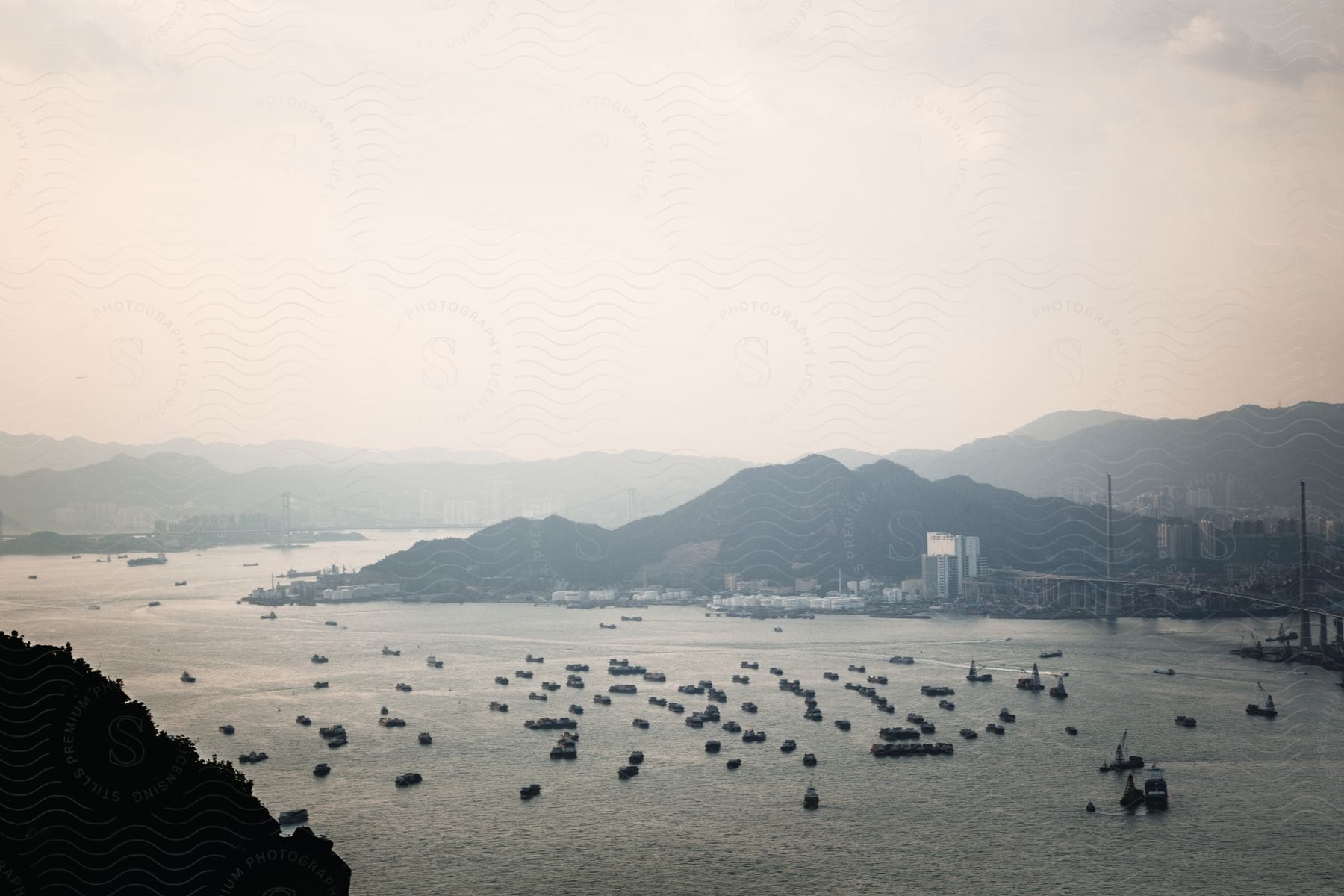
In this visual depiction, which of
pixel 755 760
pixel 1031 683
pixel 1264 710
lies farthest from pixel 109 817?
pixel 1264 710

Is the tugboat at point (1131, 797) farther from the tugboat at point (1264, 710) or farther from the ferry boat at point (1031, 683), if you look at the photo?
the ferry boat at point (1031, 683)

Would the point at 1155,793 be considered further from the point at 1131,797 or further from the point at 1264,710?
the point at 1264,710

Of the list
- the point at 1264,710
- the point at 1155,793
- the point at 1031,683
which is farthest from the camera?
the point at 1031,683

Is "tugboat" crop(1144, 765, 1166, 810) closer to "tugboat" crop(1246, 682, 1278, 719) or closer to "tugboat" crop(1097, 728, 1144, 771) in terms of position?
"tugboat" crop(1097, 728, 1144, 771)

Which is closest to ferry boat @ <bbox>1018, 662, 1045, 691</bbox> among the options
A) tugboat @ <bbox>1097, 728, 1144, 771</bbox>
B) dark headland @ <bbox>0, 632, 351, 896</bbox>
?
tugboat @ <bbox>1097, 728, 1144, 771</bbox>

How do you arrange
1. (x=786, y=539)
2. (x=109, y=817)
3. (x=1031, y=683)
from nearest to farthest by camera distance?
(x=109, y=817), (x=1031, y=683), (x=786, y=539)

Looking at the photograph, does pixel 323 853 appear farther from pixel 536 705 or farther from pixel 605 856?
pixel 536 705
